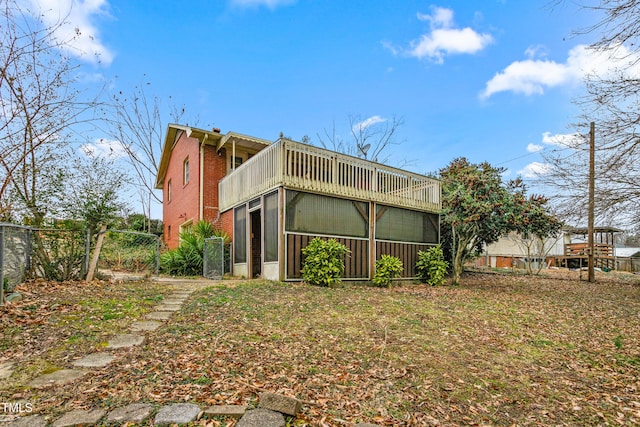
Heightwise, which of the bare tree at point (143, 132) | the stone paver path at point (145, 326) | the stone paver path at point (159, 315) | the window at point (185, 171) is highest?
the bare tree at point (143, 132)

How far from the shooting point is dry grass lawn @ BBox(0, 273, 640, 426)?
2945mm

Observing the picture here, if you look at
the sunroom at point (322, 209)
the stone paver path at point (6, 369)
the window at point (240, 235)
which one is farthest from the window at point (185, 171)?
the stone paver path at point (6, 369)

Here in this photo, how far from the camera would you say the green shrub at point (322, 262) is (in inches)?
343

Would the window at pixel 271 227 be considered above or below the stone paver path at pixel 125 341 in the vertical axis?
above

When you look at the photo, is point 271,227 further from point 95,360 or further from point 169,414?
point 169,414

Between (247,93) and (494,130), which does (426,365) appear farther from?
(247,93)

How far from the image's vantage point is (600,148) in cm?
800

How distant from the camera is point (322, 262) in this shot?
28.6 feet

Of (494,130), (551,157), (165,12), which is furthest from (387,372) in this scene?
(494,130)

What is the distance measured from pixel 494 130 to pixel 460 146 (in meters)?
1.71

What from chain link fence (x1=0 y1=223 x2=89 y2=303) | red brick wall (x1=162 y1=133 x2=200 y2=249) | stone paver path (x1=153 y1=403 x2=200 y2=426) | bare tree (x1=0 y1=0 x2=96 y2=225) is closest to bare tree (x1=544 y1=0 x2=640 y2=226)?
stone paver path (x1=153 y1=403 x2=200 y2=426)

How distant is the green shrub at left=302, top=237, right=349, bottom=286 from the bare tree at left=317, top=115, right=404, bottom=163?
16.6m

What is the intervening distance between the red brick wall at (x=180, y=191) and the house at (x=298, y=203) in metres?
0.08

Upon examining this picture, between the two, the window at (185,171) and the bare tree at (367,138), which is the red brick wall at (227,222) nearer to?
the window at (185,171)
